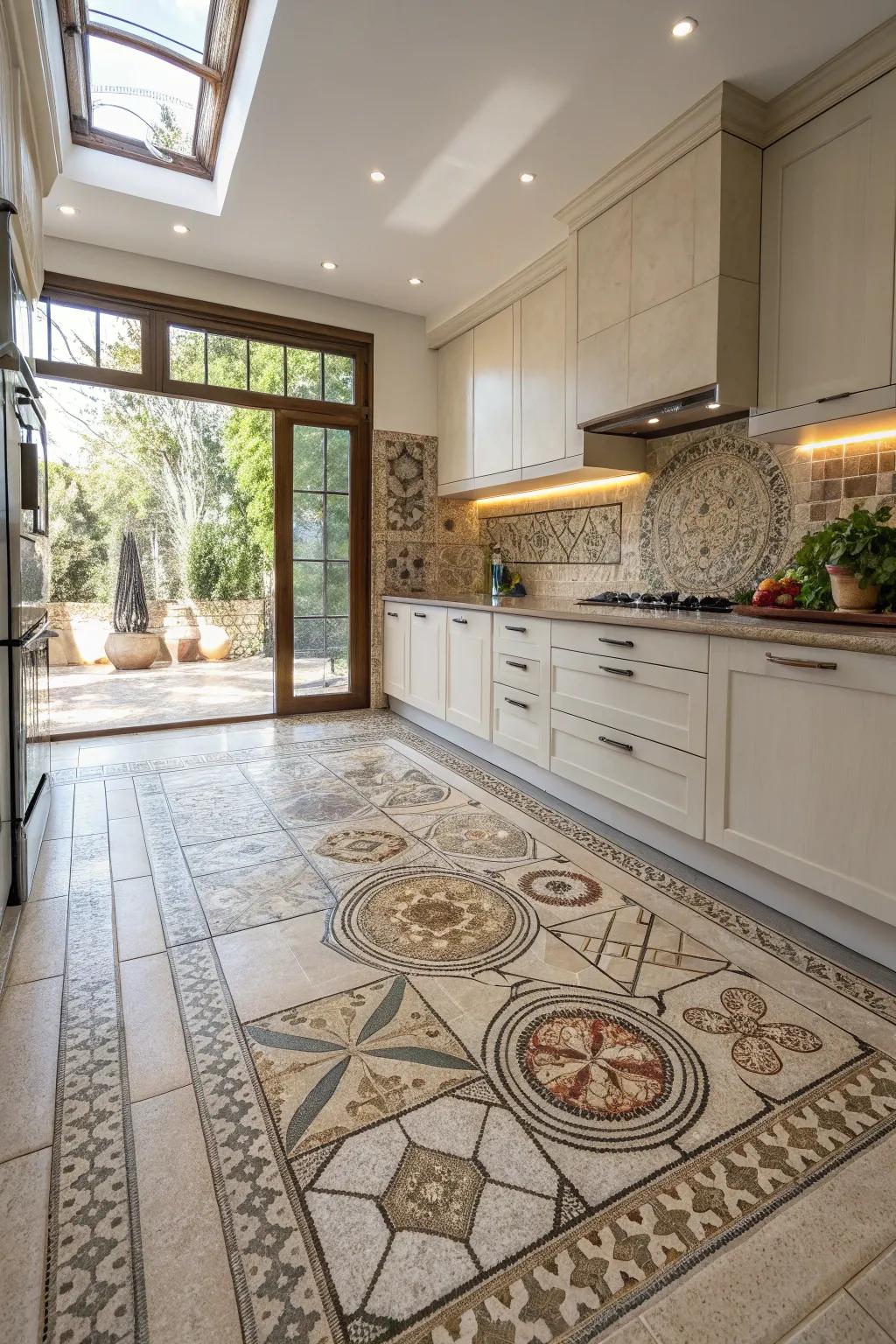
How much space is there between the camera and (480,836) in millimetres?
2742

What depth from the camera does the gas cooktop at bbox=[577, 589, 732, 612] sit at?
2.95 m

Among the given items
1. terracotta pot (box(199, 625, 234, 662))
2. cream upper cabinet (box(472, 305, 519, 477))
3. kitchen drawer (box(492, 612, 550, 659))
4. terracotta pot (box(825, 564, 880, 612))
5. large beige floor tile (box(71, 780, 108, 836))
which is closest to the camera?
terracotta pot (box(825, 564, 880, 612))

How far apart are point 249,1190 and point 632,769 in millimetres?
1849

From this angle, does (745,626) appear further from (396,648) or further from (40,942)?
(396,648)

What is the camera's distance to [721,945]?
6.41 ft

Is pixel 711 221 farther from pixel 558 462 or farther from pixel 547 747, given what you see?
pixel 547 747

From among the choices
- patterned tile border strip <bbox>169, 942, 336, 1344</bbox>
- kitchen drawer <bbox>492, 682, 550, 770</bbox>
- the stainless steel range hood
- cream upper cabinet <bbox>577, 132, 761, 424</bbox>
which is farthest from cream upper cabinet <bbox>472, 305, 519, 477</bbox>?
patterned tile border strip <bbox>169, 942, 336, 1344</bbox>

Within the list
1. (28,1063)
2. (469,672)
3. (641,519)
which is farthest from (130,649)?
(28,1063)

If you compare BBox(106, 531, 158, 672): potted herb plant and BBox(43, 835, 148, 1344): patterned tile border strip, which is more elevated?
BBox(106, 531, 158, 672): potted herb plant

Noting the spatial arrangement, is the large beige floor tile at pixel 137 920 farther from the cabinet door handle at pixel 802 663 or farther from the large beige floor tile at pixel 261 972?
the cabinet door handle at pixel 802 663

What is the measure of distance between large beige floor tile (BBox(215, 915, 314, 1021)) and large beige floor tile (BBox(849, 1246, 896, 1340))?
1183 mm

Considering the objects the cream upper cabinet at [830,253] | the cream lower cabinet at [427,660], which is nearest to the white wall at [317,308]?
the cream lower cabinet at [427,660]

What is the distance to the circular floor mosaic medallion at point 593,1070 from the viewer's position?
132 cm

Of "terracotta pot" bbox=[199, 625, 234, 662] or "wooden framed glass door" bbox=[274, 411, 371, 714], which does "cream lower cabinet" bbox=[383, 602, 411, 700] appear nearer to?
"wooden framed glass door" bbox=[274, 411, 371, 714]
